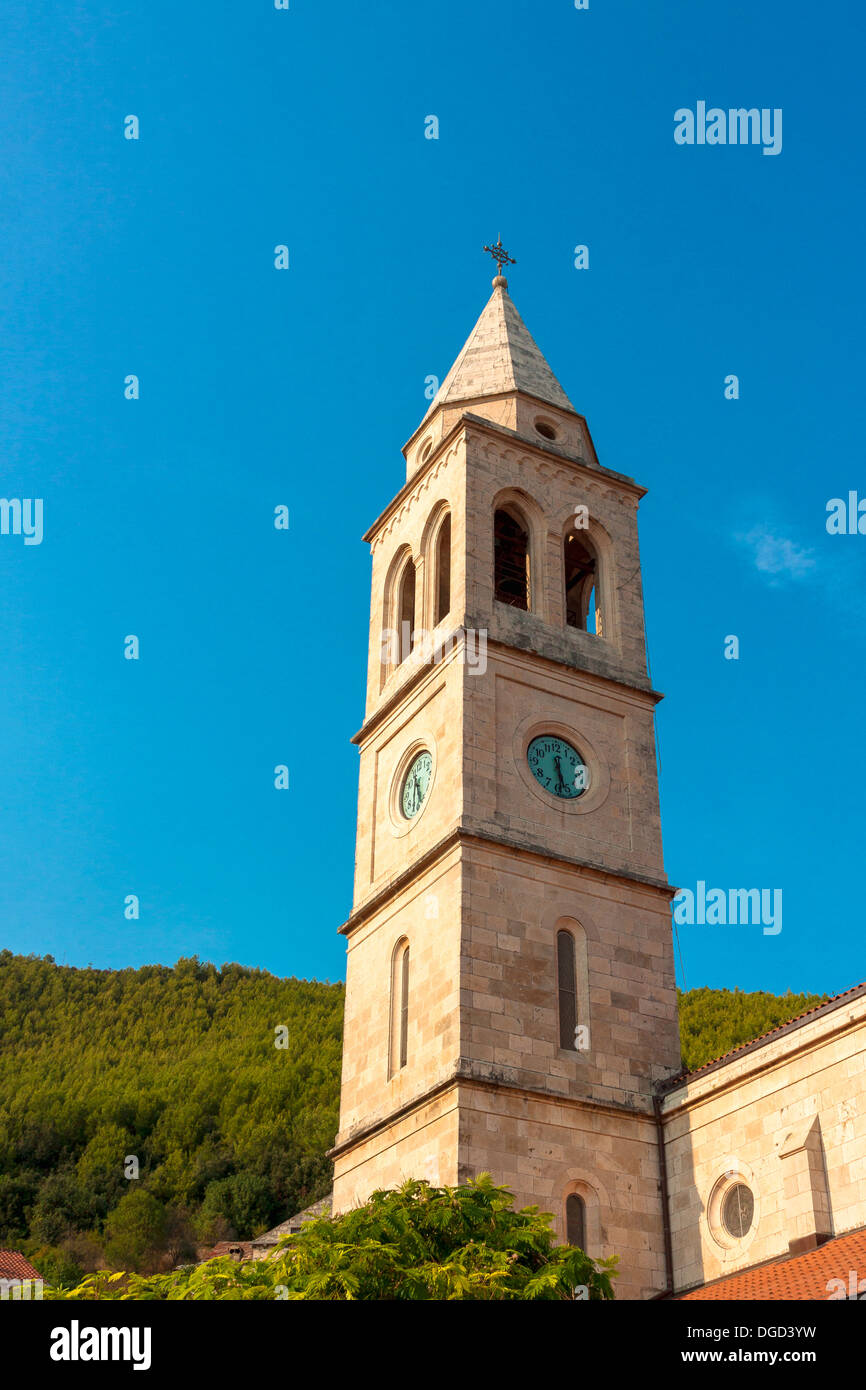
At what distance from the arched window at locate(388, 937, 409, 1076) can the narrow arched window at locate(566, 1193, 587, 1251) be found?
4.19 meters

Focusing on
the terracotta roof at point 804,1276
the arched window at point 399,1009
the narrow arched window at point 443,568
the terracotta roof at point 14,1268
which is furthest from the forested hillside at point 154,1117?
the terracotta roof at point 804,1276

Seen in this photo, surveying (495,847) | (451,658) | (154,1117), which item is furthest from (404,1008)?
(154,1117)

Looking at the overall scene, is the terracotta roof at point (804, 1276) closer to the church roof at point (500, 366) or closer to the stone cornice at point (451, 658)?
the stone cornice at point (451, 658)

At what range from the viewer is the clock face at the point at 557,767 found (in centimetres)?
2898

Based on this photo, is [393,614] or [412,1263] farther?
[393,614]

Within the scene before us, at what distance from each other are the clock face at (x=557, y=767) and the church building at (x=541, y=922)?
2.0 inches

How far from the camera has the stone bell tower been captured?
24.8 metres

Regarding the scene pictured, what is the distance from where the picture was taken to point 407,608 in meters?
34.9

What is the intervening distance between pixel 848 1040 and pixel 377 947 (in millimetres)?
10703

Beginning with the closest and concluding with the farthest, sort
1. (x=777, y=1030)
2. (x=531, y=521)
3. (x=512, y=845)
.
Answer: (x=777, y=1030) → (x=512, y=845) → (x=531, y=521)

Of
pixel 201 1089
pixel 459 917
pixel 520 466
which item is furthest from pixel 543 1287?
pixel 201 1089

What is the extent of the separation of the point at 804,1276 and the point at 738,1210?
481 centimetres

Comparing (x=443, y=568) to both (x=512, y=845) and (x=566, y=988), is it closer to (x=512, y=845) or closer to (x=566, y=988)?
(x=512, y=845)

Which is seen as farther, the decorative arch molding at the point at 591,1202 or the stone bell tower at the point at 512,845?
the stone bell tower at the point at 512,845
